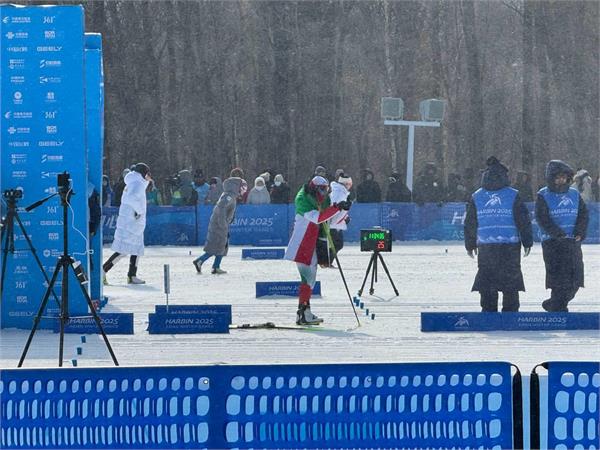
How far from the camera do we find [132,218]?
1889 cm

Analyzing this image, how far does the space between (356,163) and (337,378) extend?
4775 centimetres

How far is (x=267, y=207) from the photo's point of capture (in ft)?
101

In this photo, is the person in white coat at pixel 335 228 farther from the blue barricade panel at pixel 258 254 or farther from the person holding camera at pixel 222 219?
the blue barricade panel at pixel 258 254

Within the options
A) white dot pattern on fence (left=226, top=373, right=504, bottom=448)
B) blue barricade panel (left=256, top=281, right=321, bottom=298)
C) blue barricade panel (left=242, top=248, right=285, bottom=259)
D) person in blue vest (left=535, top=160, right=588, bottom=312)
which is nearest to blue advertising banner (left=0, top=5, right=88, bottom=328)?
blue barricade panel (left=256, top=281, right=321, bottom=298)

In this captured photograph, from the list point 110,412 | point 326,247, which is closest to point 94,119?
point 326,247

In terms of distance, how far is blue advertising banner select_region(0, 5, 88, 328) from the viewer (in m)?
13.4

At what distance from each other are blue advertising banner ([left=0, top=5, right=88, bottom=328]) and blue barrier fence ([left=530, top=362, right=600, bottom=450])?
8430 mm

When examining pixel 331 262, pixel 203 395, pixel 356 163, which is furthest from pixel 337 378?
pixel 356 163

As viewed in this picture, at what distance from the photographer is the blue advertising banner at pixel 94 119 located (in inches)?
617

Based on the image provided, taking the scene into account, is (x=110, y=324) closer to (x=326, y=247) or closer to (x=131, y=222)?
(x=131, y=222)

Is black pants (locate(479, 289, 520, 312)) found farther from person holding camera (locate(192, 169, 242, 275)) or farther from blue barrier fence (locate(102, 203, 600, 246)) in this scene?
blue barrier fence (locate(102, 203, 600, 246))

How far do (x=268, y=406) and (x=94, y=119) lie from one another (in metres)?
10.0

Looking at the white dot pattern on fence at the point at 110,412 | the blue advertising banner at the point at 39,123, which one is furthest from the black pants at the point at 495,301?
the white dot pattern on fence at the point at 110,412

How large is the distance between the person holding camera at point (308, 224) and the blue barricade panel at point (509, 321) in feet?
4.34
